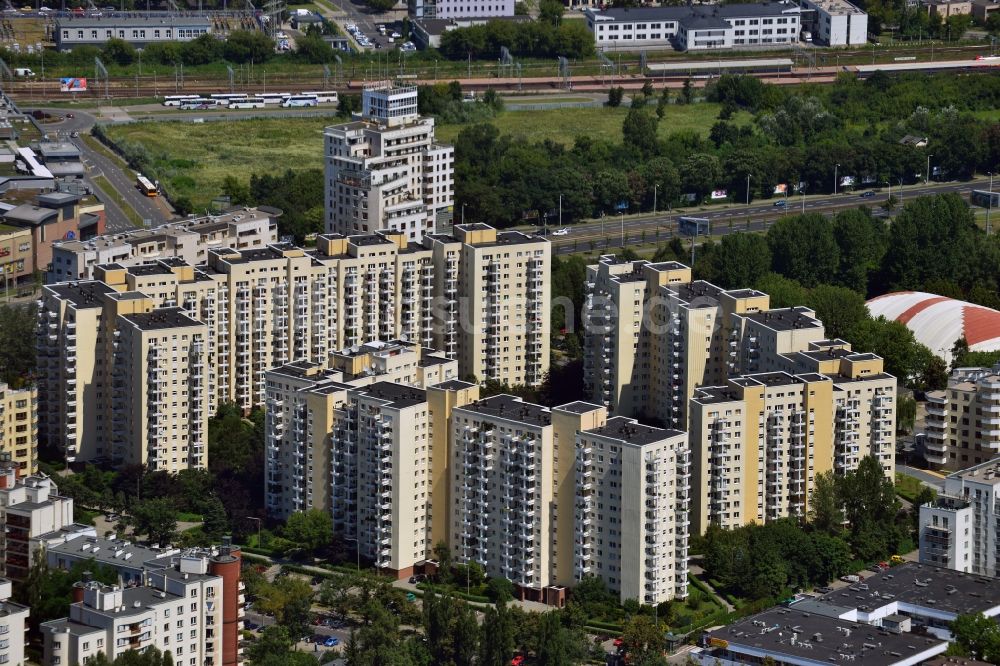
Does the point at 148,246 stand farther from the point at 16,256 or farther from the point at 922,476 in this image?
the point at 922,476

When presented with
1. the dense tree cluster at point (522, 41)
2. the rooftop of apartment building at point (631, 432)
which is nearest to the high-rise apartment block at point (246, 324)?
the rooftop of apartment building at point (631, 432)

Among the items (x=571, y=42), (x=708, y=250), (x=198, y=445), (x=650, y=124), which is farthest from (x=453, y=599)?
(x=571, y=42)

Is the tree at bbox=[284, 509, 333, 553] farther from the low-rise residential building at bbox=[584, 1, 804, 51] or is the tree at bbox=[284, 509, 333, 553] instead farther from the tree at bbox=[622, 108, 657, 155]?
the low-rise residential building at bbox=[584, 1, 804, 51]

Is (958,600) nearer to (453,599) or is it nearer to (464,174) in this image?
(453,599)

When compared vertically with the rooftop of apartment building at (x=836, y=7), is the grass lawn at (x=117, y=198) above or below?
below

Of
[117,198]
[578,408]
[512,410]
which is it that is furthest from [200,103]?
[578,408]

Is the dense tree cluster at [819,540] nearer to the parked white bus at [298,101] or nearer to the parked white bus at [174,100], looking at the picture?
the parked white bus at [298,101]

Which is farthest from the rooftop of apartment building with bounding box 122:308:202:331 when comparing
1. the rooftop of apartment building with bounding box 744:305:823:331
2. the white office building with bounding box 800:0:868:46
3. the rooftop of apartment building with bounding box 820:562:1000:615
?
the white office building with bounding box 800:0:868:46
